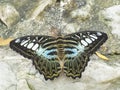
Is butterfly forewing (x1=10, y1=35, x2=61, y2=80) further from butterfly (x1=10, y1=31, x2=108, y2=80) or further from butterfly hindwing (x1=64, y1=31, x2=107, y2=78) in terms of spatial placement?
butterfly hindwing (x1=64, y1=31, x2=107, y2=78)

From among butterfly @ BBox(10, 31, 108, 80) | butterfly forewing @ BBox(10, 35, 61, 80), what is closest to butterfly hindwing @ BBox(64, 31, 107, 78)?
butterfly @ BBox(10, 31, 108, 80)

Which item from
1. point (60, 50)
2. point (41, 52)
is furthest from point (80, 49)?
point (41, 52)

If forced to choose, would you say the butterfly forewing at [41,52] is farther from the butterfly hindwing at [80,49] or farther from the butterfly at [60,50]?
the butterfly hindwing at [80,49]

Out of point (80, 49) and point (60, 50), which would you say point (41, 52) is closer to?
point (60, 50)

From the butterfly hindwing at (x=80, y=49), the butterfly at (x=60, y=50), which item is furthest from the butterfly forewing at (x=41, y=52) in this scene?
the butterfly hindwing at (x=80, y=49)

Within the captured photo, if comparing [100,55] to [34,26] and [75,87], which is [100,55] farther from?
[34,26]
